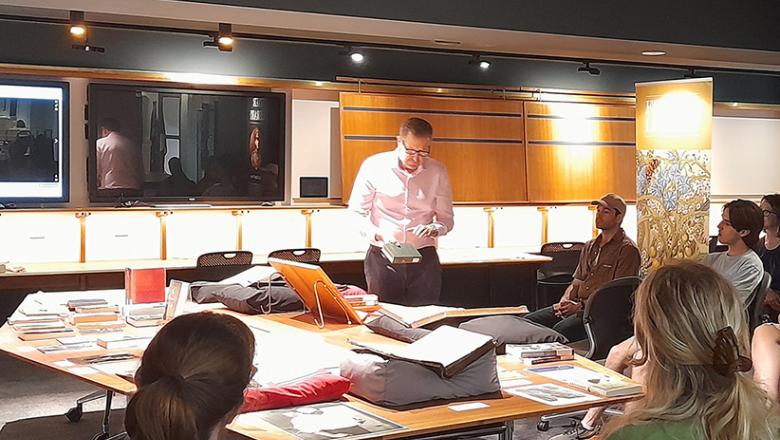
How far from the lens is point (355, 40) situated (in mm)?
8320

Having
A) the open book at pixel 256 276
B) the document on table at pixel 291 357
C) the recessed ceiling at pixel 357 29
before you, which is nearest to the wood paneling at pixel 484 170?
the recessed ceiling at pixel 357 29

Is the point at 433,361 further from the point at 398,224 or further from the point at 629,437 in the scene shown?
the point at 398,224

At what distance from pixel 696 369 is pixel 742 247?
11.7ft

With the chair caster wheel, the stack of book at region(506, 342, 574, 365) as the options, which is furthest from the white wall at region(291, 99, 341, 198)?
the stack of book at region(506, 342, 574, 365)

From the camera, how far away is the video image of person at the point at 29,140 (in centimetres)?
736

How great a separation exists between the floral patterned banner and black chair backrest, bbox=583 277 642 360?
102 inches

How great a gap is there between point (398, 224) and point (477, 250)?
291 centimetres

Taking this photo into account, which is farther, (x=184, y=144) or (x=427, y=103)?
(x=427, y=103)

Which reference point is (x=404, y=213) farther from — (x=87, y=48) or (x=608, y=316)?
(x=87, y=48)

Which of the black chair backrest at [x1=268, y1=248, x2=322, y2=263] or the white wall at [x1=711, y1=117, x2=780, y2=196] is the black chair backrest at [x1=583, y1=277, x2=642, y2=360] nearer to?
the black chair backrest at [x1=268, y1=248, x2=322, y2=263]

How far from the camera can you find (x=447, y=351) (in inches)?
123

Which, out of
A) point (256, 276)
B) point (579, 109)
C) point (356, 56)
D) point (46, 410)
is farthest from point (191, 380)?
point (579, 109)

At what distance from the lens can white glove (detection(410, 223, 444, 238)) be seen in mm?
5789

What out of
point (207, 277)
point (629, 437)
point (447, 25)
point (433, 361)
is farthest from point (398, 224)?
point (629, 437)
